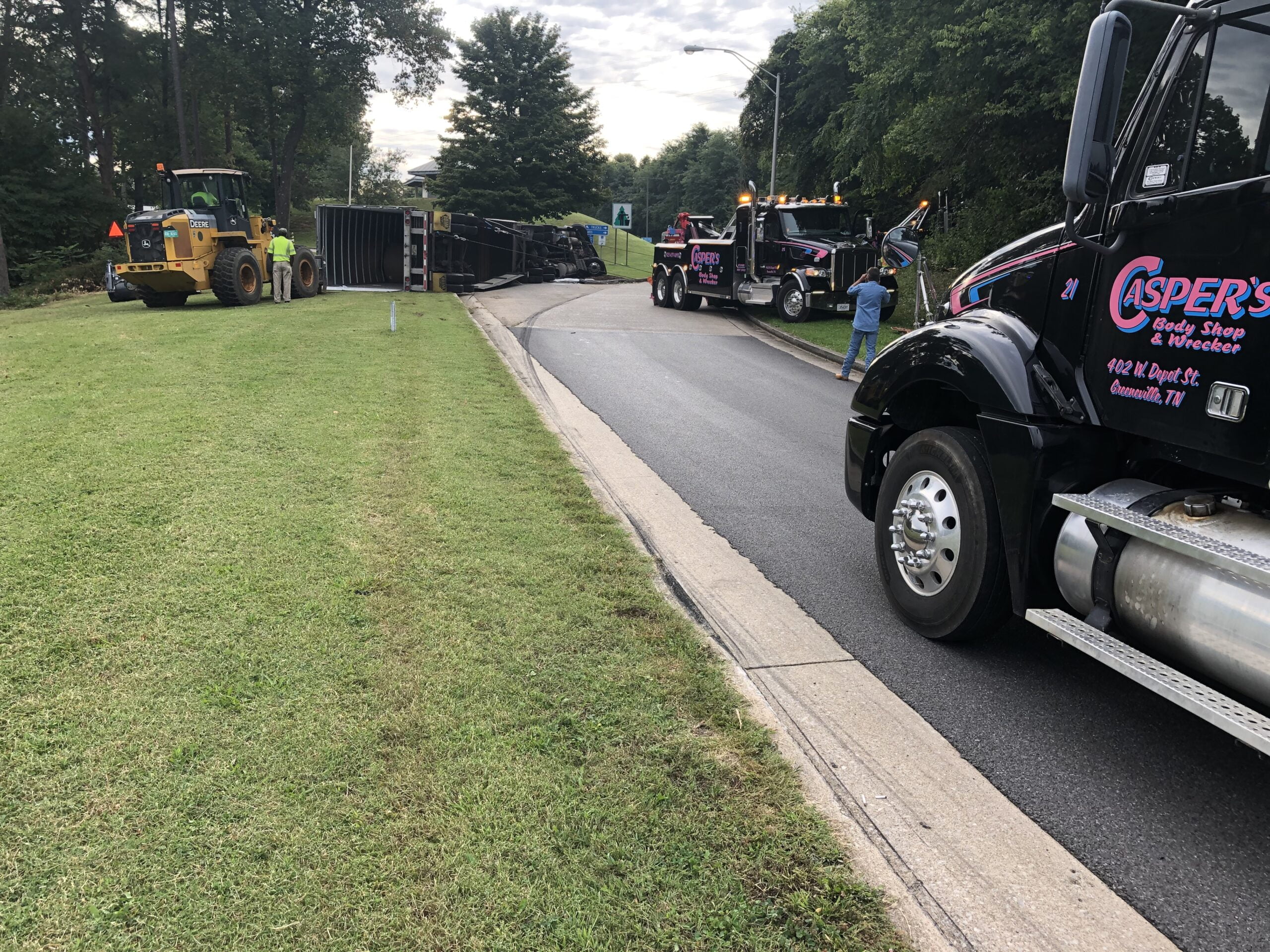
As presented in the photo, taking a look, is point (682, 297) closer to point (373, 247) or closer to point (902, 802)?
point (373, 247)

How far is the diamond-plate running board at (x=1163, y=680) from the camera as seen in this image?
103 inches

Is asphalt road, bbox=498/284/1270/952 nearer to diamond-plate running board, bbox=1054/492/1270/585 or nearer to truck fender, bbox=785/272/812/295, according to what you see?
diamond-plate running board, bbox=1054/492/1270/585

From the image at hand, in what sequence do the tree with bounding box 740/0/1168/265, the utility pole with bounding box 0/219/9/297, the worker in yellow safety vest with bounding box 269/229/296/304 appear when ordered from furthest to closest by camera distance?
the utility pole with bounding box 0/219/9/297 → the worker in yellow safety vest with bounding box 269/229/296/304 → the tree with bounding box 740/0/1168/265

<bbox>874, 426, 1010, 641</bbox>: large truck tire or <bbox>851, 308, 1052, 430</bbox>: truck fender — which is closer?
<bbox>851, 308, 1052, 430</bbox>: truck fender

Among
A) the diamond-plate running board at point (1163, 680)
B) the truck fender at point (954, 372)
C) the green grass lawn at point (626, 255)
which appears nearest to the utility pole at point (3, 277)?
the green grass lawn at point (626, 255)

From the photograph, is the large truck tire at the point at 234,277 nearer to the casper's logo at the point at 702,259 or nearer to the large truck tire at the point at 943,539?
the casper's logo at the point at 702,259

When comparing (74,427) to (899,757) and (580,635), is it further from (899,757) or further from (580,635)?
(899,757)

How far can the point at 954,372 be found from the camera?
4051 mm

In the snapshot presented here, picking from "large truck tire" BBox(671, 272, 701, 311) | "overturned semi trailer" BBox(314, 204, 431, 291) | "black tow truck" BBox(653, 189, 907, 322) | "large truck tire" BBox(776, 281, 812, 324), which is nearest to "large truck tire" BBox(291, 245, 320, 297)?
"overturned semi trailer" BBox(314, 204, 431, 291)

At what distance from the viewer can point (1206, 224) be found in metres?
3.01

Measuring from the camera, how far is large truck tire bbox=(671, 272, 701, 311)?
78.3ft

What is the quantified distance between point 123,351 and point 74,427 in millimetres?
4904

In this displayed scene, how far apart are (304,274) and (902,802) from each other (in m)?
21.2

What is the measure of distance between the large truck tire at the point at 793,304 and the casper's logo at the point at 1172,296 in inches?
663
